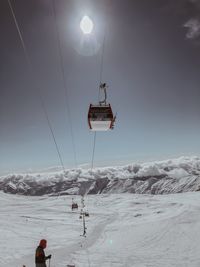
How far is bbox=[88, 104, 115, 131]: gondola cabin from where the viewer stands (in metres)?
23.1

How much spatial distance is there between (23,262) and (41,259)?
45.4ft

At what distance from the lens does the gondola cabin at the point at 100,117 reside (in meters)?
23.1

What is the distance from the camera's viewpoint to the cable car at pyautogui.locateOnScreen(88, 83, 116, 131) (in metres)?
23.1

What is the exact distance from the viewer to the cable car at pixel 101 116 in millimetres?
23062

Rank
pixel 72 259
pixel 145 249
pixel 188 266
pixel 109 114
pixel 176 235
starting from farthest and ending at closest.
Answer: pixel 176 235
pixel 145 249
pixel 72 259
pixel 188 266
pixel 109 114

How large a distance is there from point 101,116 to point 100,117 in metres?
0.12

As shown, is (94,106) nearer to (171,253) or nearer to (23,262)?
(23,262)

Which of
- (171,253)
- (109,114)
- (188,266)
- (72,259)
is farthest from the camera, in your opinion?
(171,253)

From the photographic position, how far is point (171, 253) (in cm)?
3114

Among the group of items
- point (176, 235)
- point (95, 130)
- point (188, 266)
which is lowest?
point (188, 266)

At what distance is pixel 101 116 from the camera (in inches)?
912

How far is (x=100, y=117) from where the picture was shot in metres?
23.1

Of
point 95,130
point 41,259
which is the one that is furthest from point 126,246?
point 41,259

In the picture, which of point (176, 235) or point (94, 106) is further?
point (176, 235)
